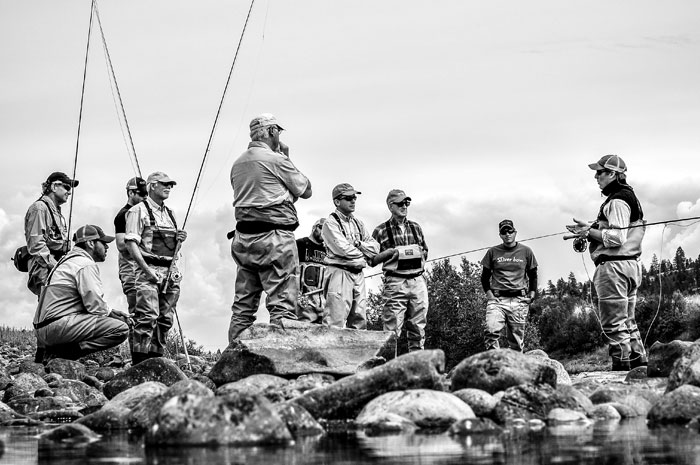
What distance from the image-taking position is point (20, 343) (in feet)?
70.8

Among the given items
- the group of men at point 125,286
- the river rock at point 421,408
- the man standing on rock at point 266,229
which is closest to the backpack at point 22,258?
the group of men at point 125,286

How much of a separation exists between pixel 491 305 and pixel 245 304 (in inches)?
196

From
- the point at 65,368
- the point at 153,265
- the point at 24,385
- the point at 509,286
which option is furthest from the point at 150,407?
the point at 509,286

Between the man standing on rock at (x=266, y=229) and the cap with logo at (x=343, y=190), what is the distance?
236 cm

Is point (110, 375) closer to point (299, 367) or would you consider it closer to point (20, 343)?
point (299, 367)

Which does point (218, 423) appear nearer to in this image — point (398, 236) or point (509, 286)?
point (398, 236)

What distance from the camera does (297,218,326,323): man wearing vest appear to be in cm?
1440

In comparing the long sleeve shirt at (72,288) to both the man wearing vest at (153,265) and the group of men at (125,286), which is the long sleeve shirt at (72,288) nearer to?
the group of men at (125,286)

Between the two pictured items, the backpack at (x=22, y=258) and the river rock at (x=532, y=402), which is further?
the backpack at (x=22, y=258)

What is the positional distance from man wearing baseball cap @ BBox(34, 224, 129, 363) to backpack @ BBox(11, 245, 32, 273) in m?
1.25

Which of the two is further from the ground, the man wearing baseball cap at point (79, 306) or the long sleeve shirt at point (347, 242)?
the long sleeve shirt at point (347, 242)

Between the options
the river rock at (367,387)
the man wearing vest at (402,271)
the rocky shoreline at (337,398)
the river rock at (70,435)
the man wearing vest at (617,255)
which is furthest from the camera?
the man wearing vest at (402,271)

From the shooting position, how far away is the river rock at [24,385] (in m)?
10.4

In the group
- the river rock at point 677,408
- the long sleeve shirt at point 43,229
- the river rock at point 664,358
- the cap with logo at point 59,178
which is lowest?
the river rock at point 677,408
